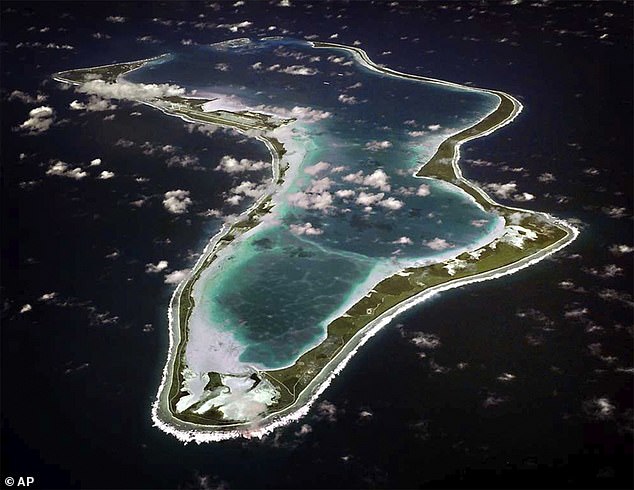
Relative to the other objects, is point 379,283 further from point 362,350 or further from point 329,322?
point 362,350

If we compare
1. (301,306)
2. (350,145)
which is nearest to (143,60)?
(350,145)

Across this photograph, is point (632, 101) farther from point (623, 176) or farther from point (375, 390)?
point (375, 390)

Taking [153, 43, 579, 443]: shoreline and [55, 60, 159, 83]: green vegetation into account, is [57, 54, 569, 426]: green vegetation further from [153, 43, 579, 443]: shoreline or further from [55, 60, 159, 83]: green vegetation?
[55, 60, 159, 83]: green vegetation

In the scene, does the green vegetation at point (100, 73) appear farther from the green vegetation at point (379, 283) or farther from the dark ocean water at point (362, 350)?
the green vegetation at point (379, 283)

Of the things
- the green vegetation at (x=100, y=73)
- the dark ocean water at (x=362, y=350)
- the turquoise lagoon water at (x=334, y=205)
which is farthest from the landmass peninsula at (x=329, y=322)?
the green vegetation at (x=100, y=73)

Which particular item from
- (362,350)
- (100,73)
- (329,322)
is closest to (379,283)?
(329,322)
